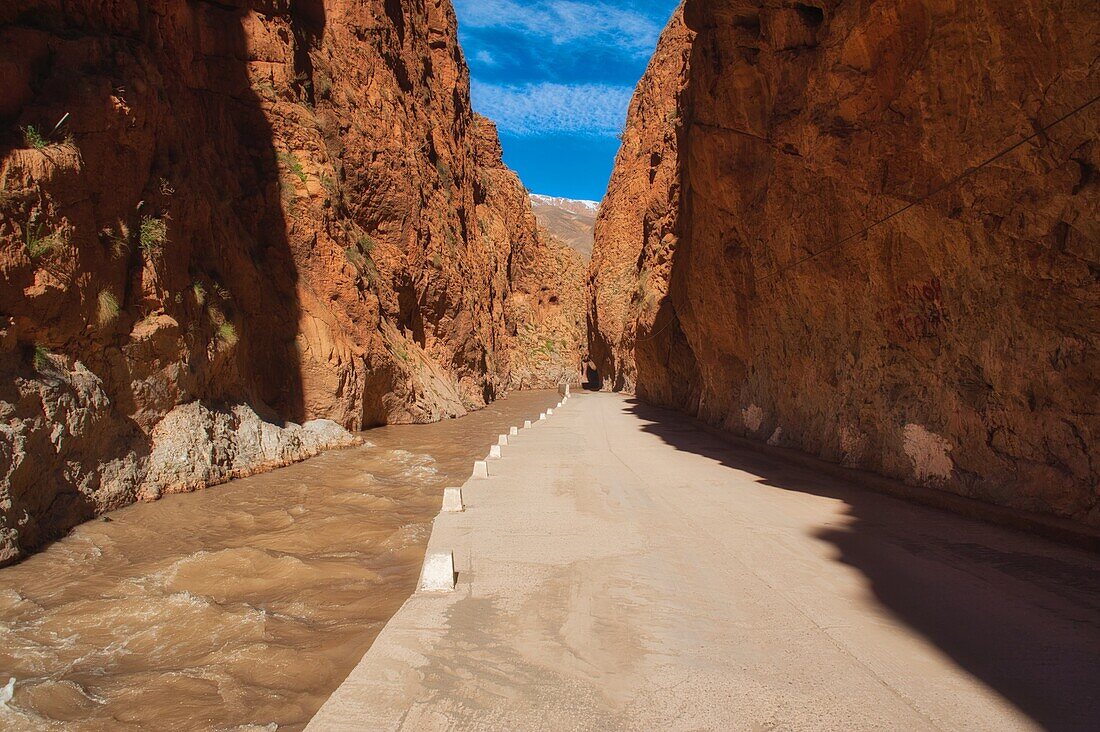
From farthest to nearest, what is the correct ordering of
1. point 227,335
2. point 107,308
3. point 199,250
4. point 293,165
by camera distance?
point 293,165 < point 199,250 < point 227,335 < point 107,308

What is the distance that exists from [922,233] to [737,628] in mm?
5974

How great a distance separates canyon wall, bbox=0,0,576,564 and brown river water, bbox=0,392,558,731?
833 mm

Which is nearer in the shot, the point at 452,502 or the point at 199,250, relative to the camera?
the point at 452,502

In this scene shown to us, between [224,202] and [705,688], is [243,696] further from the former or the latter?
[224,202]

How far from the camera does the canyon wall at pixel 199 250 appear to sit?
7270mm

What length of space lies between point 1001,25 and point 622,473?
263 inches

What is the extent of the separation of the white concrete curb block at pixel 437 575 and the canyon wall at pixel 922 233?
5235 mm

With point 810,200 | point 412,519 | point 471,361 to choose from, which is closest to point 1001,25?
point 810,200

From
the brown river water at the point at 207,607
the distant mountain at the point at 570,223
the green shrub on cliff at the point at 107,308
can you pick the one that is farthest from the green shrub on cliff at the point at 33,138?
the distant mountain at the point at 570,223

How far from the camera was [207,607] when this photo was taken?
4.82 m

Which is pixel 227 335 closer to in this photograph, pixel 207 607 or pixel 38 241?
pixel 38 241

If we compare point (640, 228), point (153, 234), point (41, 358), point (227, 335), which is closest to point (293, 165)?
point (227, 335)

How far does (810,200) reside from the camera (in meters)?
10.4

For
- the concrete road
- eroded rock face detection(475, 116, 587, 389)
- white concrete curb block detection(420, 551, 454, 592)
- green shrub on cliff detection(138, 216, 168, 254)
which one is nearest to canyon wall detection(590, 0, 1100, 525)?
the concrete road
